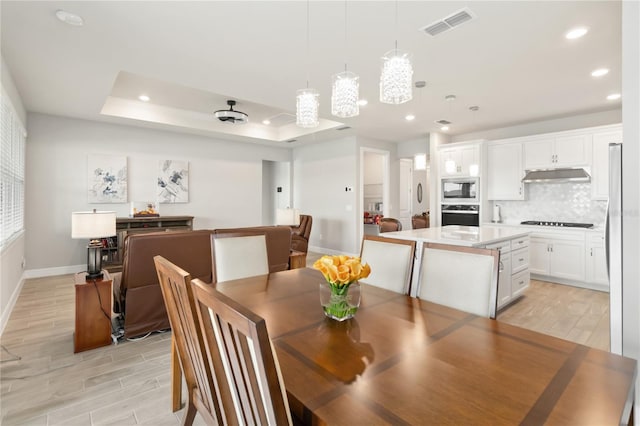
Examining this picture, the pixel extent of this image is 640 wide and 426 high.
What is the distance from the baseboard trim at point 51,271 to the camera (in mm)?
5155

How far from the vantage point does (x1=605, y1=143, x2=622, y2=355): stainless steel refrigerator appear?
4.89 feet

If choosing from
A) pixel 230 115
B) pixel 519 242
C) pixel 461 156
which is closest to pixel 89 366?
pixel 230 115

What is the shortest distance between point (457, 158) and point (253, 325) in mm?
6315

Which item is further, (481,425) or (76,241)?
(76,241)

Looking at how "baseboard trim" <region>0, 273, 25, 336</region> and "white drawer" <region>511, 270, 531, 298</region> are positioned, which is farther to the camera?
"white drawer" <region>511, 270, 531, 298</region>

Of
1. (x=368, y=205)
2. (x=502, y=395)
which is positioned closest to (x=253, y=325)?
(x=502, y=395)

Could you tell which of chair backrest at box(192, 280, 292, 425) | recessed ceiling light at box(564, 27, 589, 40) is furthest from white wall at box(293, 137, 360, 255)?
chair backrest at box(192, 280, 292, 425)

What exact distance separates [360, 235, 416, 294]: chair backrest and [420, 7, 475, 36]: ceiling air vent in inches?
72.7

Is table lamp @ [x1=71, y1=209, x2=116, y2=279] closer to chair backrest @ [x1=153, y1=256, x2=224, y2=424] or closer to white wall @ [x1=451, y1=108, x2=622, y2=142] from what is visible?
chair backrest @ [x1=153, y1=256, x2=224, y2=424]

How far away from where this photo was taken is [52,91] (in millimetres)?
4160

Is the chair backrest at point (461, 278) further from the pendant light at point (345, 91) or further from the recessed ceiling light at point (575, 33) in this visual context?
the recessed ceiling light at point (575, 33)

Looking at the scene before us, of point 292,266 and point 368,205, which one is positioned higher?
point 368,205

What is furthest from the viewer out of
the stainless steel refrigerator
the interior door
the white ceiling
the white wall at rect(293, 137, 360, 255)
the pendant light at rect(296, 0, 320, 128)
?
the interior door

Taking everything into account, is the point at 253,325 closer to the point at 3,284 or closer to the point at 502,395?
the point at 502,395
